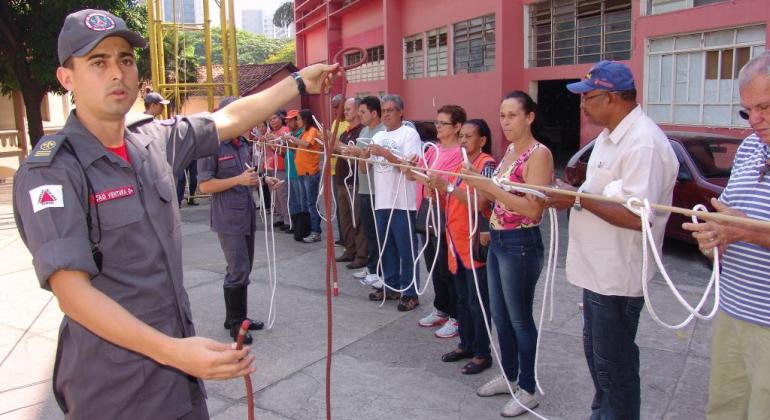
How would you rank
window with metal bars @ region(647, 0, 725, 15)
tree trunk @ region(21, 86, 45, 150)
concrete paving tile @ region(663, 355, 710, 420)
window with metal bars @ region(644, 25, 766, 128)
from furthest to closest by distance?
tree trunk @ region(21, 86, 45, 150), window with metal bars @ region(647, 0, 725, 15), window with metal bars @ region(644, 25, 766, 128), concrete paving tile @ region(663, 355, 710, 420)

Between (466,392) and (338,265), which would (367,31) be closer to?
(338,265)

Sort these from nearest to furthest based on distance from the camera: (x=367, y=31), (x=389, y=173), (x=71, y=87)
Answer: (x=71, y=87), (x=389, y=173), (x=367, y=31)

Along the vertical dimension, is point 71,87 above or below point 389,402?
above

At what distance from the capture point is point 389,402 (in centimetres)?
380

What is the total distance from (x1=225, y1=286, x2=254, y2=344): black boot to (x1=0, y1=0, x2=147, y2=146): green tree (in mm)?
12293

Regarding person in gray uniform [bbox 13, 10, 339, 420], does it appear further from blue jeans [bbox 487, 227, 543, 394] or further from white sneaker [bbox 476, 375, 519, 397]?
white sneaker [bbox 476, 375, 519, 397]

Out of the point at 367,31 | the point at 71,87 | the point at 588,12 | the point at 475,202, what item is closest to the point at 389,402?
the point at 475,202

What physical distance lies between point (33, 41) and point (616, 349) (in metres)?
16.5

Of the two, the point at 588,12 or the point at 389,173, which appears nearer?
the point at 389,173

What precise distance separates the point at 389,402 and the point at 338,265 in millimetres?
3565

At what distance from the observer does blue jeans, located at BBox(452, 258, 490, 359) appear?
13.6 feet

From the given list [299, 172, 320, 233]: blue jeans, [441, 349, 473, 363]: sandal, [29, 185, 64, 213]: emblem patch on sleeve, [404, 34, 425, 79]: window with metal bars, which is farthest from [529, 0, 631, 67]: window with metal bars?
[29, 185, 64, 213]: emblem patch on sleeve

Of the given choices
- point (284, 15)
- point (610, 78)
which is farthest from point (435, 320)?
point (284, 15)

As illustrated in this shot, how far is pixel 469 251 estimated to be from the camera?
13.6 feet
